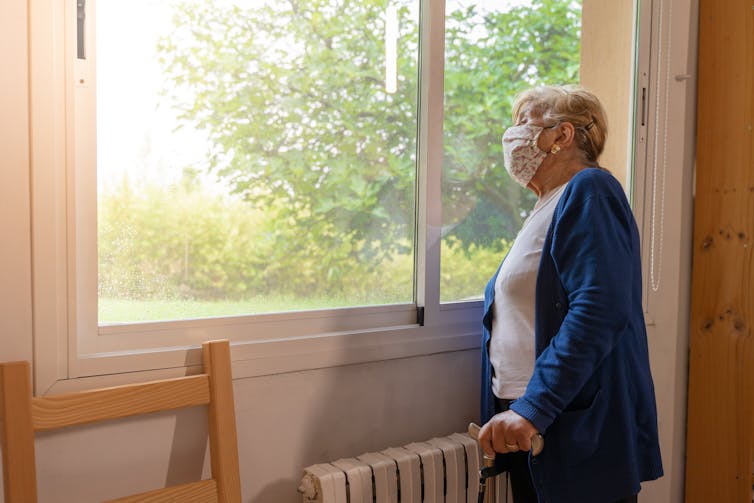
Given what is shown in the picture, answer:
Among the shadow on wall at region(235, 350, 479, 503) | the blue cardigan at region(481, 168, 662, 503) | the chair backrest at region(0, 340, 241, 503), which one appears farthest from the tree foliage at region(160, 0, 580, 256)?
the blue cardigan at region(481, 168, 662, 503)

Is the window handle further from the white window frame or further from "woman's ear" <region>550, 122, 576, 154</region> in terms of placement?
"woman's ear" <region>550, 122, 576, 154</region>

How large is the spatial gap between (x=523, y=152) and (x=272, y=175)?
57 cm

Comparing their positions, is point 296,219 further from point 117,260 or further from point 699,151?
point 699,151

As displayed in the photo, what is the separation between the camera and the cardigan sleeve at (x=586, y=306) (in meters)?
1.27

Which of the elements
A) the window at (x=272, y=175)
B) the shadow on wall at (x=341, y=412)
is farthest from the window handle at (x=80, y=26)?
the shadow on wall at (x=341, y=412)

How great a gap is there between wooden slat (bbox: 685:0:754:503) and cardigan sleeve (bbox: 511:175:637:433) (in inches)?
42.2

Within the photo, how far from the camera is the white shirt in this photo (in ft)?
4.80

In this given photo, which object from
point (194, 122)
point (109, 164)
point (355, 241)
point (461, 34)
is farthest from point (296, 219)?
point (461, 34)

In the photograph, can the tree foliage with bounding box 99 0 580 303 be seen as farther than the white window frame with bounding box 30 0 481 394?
Yes

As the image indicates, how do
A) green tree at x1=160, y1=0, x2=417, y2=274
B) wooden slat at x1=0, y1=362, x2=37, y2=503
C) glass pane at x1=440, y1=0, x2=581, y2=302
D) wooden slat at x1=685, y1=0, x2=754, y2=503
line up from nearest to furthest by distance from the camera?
wooden slat at x1=0, y1=362, x2=37, y2=503, green tree at x1=160, y1=0, x2=417, y2=274, glass pane at x1=440, y1=0, x2=581, y2=302, wooden slat at x1=685, y1=0, x2=754, y2=503

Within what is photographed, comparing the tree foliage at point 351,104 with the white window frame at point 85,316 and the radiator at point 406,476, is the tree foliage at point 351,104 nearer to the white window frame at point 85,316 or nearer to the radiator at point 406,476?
the white window frame at point 85,316

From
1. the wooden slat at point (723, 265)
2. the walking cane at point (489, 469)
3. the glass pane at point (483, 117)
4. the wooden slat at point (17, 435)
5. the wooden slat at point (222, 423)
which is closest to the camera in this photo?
the wooden slat at point (17, 435)

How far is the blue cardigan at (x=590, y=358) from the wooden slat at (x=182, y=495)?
Result: 0.61 metres

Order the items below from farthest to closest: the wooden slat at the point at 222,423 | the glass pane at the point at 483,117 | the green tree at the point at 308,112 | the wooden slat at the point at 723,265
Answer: the wooden slat at the point at 723,265, the glass pane at the point at 483,117, the green tree at the point at 308,112, the wooden slat at the point at 222,423
